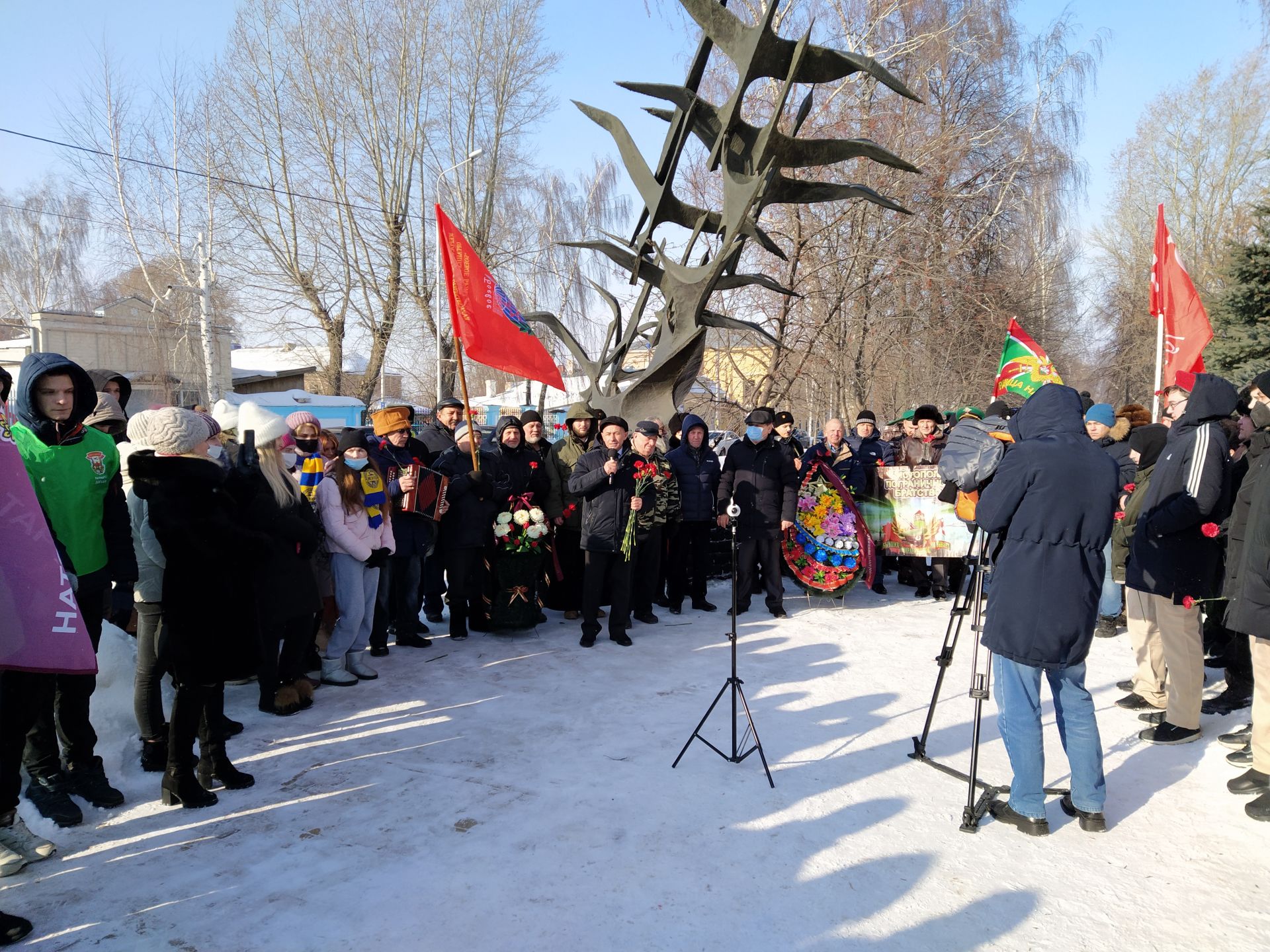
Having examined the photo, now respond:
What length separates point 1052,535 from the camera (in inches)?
131

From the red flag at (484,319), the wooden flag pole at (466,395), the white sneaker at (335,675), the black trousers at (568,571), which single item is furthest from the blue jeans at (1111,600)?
the white sneaker at (335,675)

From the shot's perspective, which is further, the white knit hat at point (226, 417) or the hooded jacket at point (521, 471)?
the hooded jacket at point (521, 471)

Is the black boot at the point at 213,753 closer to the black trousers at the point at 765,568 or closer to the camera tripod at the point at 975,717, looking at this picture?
the camera tripod at the point at 975,717

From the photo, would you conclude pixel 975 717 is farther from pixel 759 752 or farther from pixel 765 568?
pixel 765 568

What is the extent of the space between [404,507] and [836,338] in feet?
42.6

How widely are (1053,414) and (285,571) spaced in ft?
13.8

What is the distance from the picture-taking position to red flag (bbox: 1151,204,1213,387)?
9.84 meters

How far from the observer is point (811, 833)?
3465 millimetres

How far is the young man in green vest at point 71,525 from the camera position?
359 centimetres

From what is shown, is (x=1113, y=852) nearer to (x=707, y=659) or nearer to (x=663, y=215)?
(x=707, y=659)

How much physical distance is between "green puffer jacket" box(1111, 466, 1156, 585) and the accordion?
485cm

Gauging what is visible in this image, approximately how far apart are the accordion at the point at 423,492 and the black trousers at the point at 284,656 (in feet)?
4.40

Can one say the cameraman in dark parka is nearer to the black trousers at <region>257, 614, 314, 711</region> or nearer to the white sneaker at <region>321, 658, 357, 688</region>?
the black trousers at <region>257, 614, 314, 711</region>

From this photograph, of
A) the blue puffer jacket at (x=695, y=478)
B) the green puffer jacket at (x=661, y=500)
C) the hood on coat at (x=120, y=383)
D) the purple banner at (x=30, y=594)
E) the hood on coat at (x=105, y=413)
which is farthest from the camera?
the blue puffer jacket at (x=695, y=478)
